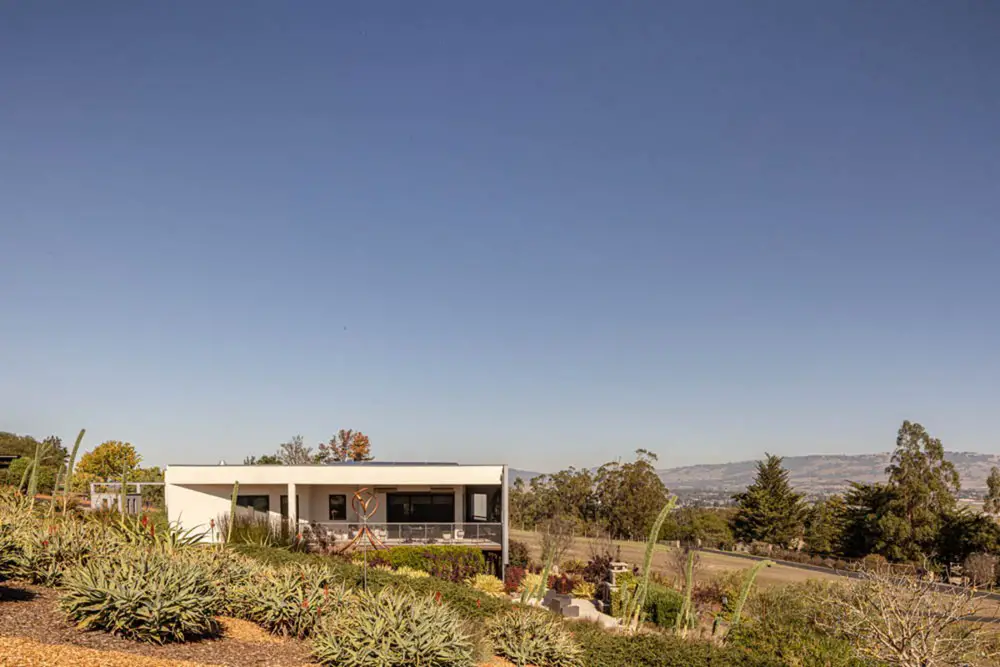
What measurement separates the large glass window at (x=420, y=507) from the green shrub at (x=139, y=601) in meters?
17.5

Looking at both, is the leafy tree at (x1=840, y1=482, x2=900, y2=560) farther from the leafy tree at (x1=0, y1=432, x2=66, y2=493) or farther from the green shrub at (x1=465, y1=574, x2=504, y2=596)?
the leafy tree at (x1=0, y1=432, x2=66, y2=493)

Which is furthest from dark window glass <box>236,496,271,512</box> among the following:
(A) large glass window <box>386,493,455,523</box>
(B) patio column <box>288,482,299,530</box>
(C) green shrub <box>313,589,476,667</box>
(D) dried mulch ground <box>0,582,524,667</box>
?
(C) green shrub <box>313,589,476,667</box>

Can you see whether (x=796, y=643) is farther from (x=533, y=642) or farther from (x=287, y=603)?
(x=287, y=603)

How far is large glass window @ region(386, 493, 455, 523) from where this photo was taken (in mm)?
25578

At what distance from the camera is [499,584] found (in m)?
19.6

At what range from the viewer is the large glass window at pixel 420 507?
25.6m

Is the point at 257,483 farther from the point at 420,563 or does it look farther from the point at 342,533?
the point at 420,563

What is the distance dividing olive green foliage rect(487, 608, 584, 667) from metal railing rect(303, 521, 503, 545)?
11.9 metres

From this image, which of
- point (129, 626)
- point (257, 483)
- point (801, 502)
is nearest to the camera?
point (129, 626)

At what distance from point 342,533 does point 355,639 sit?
15.2 meters

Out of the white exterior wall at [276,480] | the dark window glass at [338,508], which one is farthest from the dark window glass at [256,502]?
the dark window glass at [338,508]

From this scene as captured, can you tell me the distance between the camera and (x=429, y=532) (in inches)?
869

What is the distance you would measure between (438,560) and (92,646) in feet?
47.0

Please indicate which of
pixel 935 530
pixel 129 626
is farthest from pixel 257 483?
pixel 935 530
